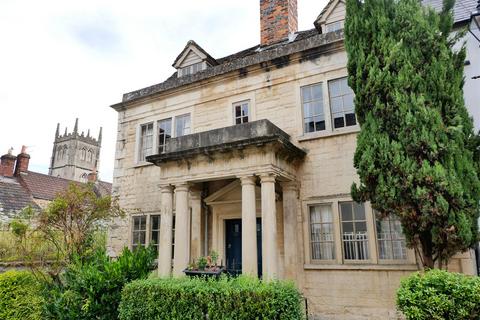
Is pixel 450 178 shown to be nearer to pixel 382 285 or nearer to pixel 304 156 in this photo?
pixel 382 285

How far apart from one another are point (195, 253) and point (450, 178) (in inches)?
284

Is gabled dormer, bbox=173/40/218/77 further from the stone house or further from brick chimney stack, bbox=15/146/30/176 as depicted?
brick chimney stack, bbox=15/146/30/176

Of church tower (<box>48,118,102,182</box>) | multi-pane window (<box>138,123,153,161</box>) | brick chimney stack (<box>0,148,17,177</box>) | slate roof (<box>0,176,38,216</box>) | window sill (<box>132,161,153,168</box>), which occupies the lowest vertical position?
slate roof (<box>0,176,38,216</box>)

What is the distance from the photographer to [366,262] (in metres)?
8.38

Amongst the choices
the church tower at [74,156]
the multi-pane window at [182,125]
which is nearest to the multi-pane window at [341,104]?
the multi-pane window at [182,125]

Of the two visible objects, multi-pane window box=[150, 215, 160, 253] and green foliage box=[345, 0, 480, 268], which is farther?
multi-pane window box=[150, 215, 160, 253]

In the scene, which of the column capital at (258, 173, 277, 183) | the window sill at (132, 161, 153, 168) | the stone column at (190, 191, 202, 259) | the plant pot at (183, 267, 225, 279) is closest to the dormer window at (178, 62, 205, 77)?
the window sill at (132, 161, 153, 168)

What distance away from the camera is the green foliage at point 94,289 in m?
7.29

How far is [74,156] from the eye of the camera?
6681cm

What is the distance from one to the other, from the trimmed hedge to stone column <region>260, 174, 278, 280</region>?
58.2 inches

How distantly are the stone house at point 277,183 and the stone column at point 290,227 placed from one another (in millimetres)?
29

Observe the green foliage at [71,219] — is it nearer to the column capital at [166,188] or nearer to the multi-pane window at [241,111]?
the column capital at [166,188]

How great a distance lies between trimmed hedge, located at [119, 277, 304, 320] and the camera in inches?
226

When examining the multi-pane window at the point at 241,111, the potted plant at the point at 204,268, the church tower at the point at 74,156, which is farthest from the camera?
the church tower at the point at 74,156
